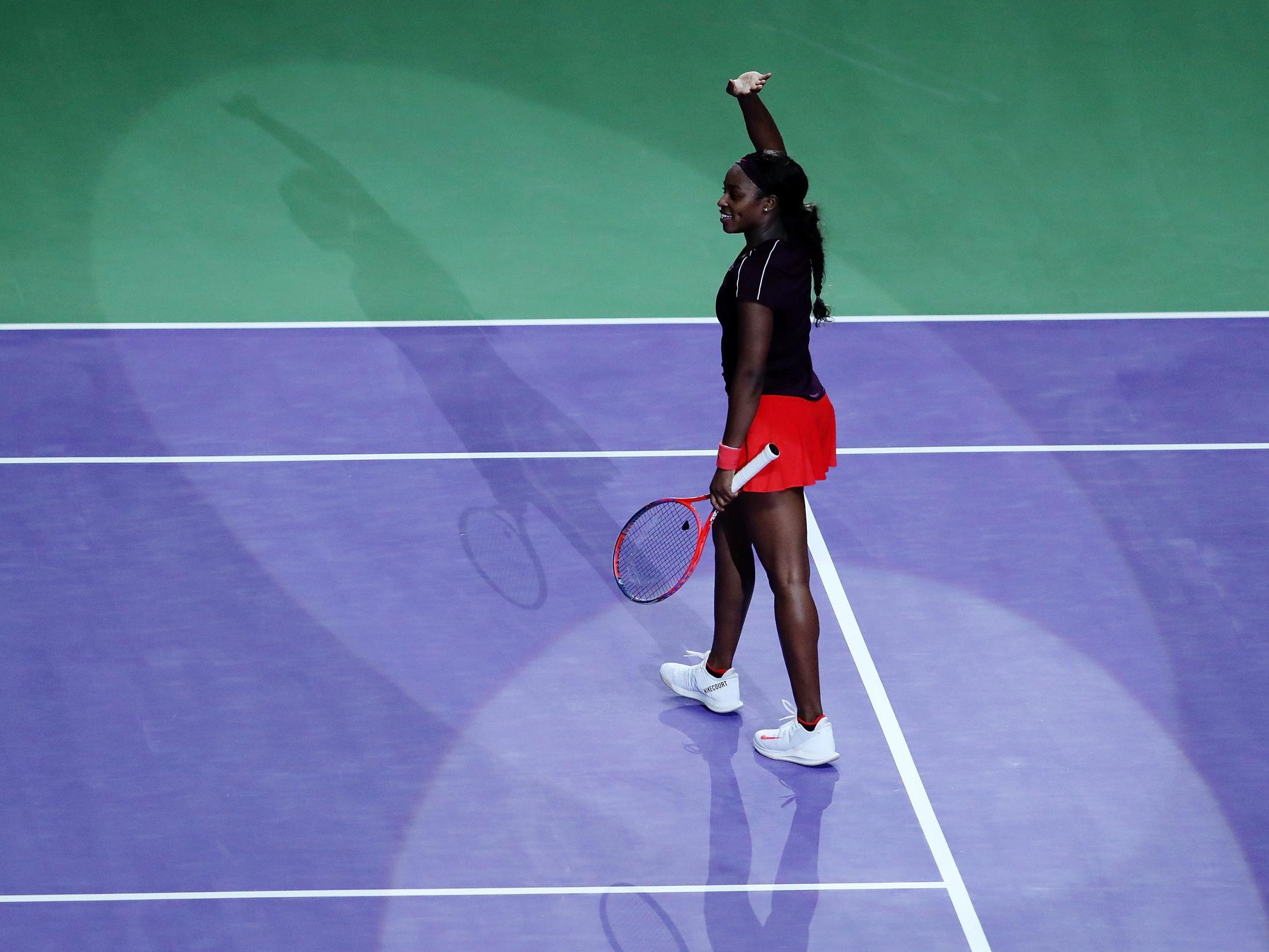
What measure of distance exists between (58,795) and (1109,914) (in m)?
3.46

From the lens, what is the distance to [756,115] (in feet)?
18.2

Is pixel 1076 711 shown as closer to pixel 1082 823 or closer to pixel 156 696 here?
pixel 1082 823

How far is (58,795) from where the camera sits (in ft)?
17.4

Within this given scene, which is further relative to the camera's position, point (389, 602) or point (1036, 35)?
point (1036, 35)

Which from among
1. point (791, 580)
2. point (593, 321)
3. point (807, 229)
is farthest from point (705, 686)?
point (593, 321)

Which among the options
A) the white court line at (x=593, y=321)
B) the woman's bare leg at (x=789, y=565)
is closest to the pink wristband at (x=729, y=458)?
the woman's bare leg at (x=789, y=565)

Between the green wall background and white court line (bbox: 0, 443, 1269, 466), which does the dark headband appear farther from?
the green wall background

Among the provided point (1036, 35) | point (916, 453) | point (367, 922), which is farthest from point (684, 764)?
point (1036, 35)

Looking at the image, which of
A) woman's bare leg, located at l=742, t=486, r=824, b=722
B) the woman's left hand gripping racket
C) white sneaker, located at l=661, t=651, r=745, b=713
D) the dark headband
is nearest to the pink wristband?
woman's bare leg, located at l=742, t=486, r=824, b=722

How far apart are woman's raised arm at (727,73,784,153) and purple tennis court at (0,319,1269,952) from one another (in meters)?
1.95

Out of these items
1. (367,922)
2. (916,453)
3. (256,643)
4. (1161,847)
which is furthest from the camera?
(916,453)

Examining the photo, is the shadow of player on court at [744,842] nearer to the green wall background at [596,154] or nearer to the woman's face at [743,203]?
the woman's face at [743,203]

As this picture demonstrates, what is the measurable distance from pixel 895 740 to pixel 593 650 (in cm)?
126

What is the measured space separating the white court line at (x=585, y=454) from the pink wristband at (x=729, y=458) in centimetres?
239
